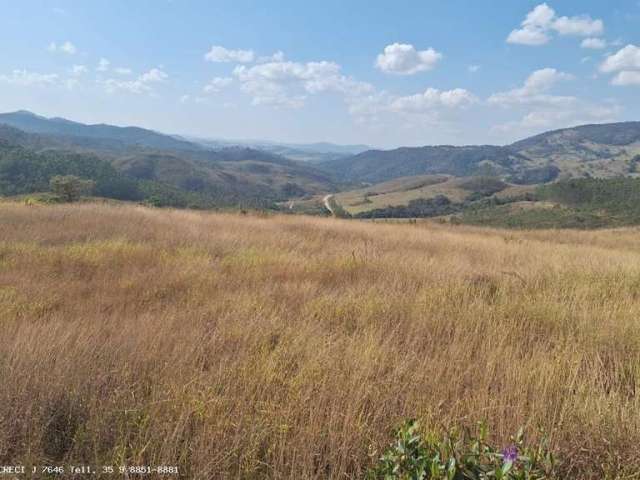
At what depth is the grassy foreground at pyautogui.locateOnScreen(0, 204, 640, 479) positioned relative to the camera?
2139mm

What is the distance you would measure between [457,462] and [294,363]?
4.97 feet

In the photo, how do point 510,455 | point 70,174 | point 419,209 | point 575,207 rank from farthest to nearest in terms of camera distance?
1. point 419,209
2. point 70,174
3. point 575,207
4. point 510,455

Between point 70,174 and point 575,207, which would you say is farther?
point 70,174

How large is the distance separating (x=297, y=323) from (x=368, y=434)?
1.79m

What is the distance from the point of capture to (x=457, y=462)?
1828 mm

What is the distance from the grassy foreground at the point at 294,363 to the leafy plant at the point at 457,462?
24 cm

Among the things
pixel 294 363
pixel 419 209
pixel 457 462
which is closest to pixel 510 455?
pixel 457 462

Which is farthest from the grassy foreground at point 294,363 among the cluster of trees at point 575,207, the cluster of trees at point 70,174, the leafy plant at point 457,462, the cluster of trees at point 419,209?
the cluster of trees at point 419,209

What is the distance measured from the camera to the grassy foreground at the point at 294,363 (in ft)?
7.02

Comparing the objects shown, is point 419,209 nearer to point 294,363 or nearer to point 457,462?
Answer: point 294,363

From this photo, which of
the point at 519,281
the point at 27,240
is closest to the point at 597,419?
the point at 519,281

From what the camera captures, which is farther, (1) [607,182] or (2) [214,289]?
(1) [607,182]

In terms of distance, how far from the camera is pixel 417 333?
12.6 feet

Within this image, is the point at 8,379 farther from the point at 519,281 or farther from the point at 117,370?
the point at 519,281
